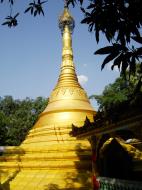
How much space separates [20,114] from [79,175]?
25.8 metres

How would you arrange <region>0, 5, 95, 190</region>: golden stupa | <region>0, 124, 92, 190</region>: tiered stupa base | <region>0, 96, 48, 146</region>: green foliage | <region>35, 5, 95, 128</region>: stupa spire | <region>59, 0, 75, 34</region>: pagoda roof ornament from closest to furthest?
<region>0, 124, 92, 190</region>: tiered stupa base
<region>0, 5, 95, 190</region>: golden stupa
<region>35, 5, 95, 128</region>: stupa spire
<region>59, 0, 75, 34</region>: pagoda roof ornament
<region>0, 96, 48, 146</region>: green foliage

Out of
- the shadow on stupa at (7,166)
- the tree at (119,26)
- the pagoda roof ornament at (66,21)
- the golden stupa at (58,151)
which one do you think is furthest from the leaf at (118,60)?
the pagoda roof ornament at (66,21)

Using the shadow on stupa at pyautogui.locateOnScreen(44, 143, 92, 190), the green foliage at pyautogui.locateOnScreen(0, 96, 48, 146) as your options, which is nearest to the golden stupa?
the shadow on stupa at pyautogui.locateOnScreen(44, 143, 92, 190)

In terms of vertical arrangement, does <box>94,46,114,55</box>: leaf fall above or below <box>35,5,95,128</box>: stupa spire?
below

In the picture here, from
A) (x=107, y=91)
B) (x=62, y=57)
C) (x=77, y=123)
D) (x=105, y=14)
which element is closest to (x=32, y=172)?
(x=77, y=123)

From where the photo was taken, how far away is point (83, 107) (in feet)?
60.3

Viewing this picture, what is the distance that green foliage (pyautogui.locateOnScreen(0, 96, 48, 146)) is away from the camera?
34750mm

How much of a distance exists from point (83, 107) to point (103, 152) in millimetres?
7131

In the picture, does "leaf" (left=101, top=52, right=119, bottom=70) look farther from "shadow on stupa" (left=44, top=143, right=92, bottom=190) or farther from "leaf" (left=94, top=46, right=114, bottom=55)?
"shadow on stupa" (left=44, top=143, right=92, bottom=190)

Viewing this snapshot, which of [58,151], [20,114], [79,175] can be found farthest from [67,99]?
[20,114]

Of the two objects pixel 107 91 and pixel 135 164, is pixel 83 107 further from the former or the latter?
pixel 107 91

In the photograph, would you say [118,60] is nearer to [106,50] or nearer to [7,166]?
[106,50]

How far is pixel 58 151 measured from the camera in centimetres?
1429

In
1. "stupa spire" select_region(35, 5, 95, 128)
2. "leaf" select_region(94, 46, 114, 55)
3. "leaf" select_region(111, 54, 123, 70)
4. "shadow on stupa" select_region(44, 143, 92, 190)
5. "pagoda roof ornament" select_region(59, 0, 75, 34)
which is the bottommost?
"shadow on stupa" select_region(44, 143, 92, 190)
